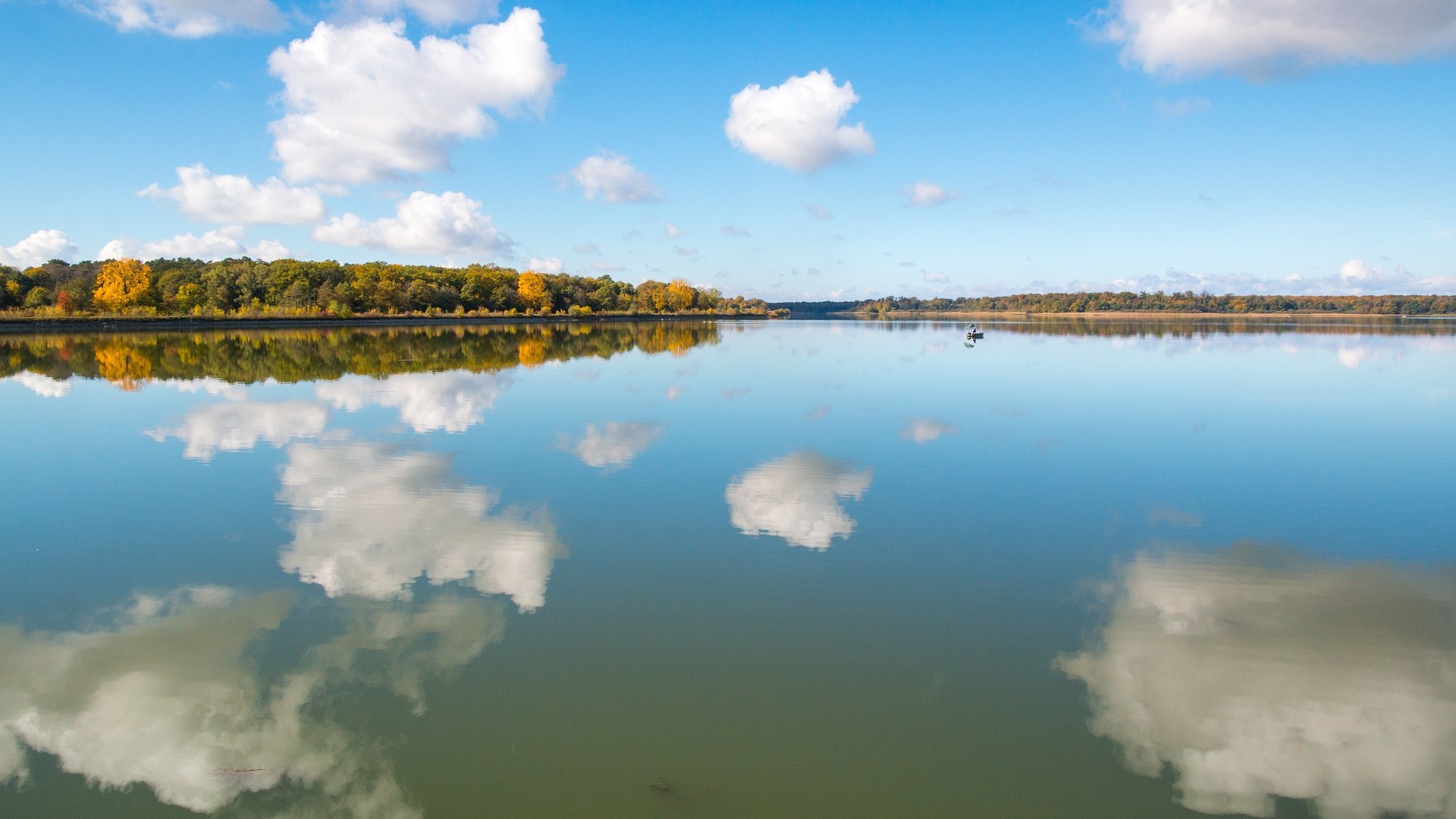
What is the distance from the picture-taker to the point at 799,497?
29.4 feet

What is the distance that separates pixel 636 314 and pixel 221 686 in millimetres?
97928

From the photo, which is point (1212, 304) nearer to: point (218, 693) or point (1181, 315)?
point (1181, 315)

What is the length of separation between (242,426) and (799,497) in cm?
1138

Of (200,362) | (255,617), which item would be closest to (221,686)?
(255,617)

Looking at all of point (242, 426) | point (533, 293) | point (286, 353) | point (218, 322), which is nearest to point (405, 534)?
point (242, 426)

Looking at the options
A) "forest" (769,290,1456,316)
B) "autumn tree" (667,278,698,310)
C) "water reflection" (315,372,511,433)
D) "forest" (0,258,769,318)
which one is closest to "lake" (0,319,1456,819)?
"water reflection" (315,372,511,433)

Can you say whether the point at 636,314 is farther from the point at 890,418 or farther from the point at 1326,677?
the point at 1326,677

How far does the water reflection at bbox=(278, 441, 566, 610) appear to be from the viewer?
6.35 metres

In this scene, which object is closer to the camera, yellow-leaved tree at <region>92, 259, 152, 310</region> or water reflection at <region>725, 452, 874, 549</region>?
water reflection at <region>725, 452, 874, 549</region>

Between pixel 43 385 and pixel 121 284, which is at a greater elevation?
pixel 121 284

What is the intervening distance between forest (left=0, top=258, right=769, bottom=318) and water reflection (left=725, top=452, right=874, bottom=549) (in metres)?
63.2

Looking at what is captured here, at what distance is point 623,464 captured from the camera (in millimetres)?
10750

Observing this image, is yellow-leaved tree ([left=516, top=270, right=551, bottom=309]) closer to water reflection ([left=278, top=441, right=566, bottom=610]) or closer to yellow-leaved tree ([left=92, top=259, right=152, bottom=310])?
yellow-leaved tree ([left=92, top=259, right=152, bottom=310])

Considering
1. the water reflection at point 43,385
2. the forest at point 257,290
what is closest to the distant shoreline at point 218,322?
the forest at point 257,290
